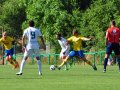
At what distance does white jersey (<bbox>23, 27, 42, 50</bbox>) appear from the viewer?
2073 cm

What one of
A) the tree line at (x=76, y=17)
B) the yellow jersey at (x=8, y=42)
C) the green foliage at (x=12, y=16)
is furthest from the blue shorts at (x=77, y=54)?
the green foliage at (x=12, y=16)

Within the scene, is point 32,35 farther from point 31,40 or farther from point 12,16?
point 12,16

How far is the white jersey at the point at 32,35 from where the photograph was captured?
68.0 feet

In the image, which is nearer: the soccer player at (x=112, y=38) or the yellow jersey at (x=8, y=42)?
the soccer player at (x=112, y=38)

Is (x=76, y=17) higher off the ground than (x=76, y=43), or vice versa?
(x=76, y=17)

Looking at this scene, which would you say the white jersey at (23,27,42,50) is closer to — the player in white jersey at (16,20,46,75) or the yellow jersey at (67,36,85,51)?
the player in white jersey at (16,20,46,75)

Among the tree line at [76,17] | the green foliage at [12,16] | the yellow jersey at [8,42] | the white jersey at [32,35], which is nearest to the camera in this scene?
the white jersey at [32,35]

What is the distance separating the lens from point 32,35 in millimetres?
20766

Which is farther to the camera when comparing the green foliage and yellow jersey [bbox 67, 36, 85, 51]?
the green foliage

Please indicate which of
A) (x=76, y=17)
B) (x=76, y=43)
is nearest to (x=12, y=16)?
(x=76, y=17)

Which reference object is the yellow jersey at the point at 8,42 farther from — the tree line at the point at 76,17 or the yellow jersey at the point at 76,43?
the tree line at the point at 76,17

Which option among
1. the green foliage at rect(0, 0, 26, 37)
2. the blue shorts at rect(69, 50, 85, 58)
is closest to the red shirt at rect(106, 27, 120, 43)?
the blue shorts at rect(69, 50, 85, 58)

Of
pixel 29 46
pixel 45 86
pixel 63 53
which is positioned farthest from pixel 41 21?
pixel 45 86

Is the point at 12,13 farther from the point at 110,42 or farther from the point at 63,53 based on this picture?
the point at 110,42
